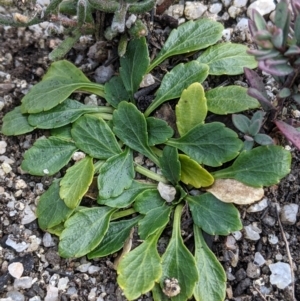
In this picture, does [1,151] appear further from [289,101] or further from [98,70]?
[289,101]

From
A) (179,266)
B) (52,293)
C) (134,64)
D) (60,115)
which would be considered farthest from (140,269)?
(134,64)

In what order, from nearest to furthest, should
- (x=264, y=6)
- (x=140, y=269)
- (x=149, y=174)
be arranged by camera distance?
1. (x=140, y=269)
2. (x=149, y=174)
3. (x=264, y=6)

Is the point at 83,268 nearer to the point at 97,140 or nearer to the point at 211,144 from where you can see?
the point at 97,140

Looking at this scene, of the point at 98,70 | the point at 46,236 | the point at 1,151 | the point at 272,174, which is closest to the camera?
the point at 272,174

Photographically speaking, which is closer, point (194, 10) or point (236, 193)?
point (236, 193)

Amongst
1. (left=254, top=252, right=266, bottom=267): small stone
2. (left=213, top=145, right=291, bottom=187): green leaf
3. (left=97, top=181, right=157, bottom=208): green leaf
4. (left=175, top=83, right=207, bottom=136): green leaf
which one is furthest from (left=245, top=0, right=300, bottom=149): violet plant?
(left=97, top=181, right=157, bottom=208): green leaf

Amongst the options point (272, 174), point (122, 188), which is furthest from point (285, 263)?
point (122, 188)

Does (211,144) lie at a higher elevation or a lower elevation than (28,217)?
higher
